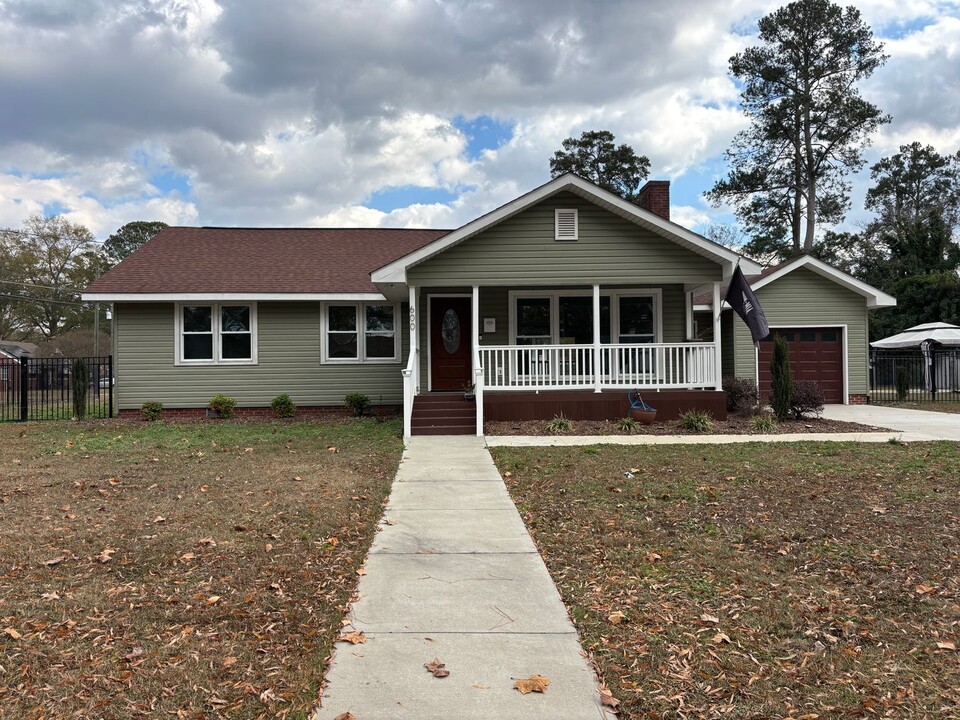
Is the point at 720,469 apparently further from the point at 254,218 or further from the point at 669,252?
the point at 254,218

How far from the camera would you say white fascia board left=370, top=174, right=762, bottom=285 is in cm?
1341

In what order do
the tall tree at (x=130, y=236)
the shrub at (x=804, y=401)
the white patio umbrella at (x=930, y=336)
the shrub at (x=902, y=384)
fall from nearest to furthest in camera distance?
the shrub at (x=804, y=401) < the shrub at (x=902, y=384) < the white patio umbrella at (x=930, y=336) < the tall tree at (x=130, y=236)

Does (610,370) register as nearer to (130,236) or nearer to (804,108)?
(804,108)

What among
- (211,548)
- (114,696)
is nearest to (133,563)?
(211,548)

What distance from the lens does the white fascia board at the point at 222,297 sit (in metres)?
15.2

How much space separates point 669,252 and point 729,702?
11.9 m

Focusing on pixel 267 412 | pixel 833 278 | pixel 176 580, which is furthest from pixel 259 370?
pixel 833 278

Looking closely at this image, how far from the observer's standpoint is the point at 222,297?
51.1 feet

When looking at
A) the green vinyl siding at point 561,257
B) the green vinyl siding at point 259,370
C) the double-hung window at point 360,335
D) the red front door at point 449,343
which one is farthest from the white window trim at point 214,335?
the green vinyl siding at point 561,257

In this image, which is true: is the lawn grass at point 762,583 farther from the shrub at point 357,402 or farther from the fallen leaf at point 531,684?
the shrub at point 357,402

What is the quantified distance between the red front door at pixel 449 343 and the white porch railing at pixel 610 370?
147 centimetres

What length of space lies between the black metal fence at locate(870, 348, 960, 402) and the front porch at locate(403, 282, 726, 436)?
31.8ft

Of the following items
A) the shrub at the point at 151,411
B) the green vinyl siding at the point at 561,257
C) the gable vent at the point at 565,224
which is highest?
the gable vent at the point at 565,224

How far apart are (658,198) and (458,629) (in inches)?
576
